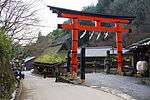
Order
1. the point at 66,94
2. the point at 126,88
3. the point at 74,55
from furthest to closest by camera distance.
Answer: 1. the point at 74,55
2. the point at 126,88
3. the point at 66,94

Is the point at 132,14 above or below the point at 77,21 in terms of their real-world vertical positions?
above

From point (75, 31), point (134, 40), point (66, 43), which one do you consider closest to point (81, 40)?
point (66, 43)

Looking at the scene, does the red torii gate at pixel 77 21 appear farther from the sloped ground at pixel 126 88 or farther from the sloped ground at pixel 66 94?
the sloped ground at pixel 66 94

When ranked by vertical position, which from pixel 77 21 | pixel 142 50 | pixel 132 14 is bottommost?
pixel 142 50

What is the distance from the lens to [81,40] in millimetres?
60281

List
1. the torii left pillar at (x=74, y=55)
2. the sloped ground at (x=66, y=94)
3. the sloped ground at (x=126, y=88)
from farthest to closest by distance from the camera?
1. the torii left pillar at (x=74, y=55)
2. the sloped ground at (x=66, y=94)
3. the sloped ground at (x=126, y=88)

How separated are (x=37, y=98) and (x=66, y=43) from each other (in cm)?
4520

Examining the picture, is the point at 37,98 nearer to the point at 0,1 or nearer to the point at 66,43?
the point at 0,1

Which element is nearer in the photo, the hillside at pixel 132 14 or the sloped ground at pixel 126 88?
the sloped ground at pixel 126 88

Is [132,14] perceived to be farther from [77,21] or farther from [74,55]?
[74,55]

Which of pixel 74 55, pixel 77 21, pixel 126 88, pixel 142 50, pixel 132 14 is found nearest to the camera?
pixel 126 88

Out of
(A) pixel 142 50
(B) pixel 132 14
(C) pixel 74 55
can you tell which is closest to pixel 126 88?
(C) pixel 74 55

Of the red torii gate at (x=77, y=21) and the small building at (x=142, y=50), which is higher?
the red torii gate at (x=77, y=21)

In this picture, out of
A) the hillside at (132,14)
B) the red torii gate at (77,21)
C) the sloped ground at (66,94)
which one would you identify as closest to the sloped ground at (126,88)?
the sloped ground at (66,94)
